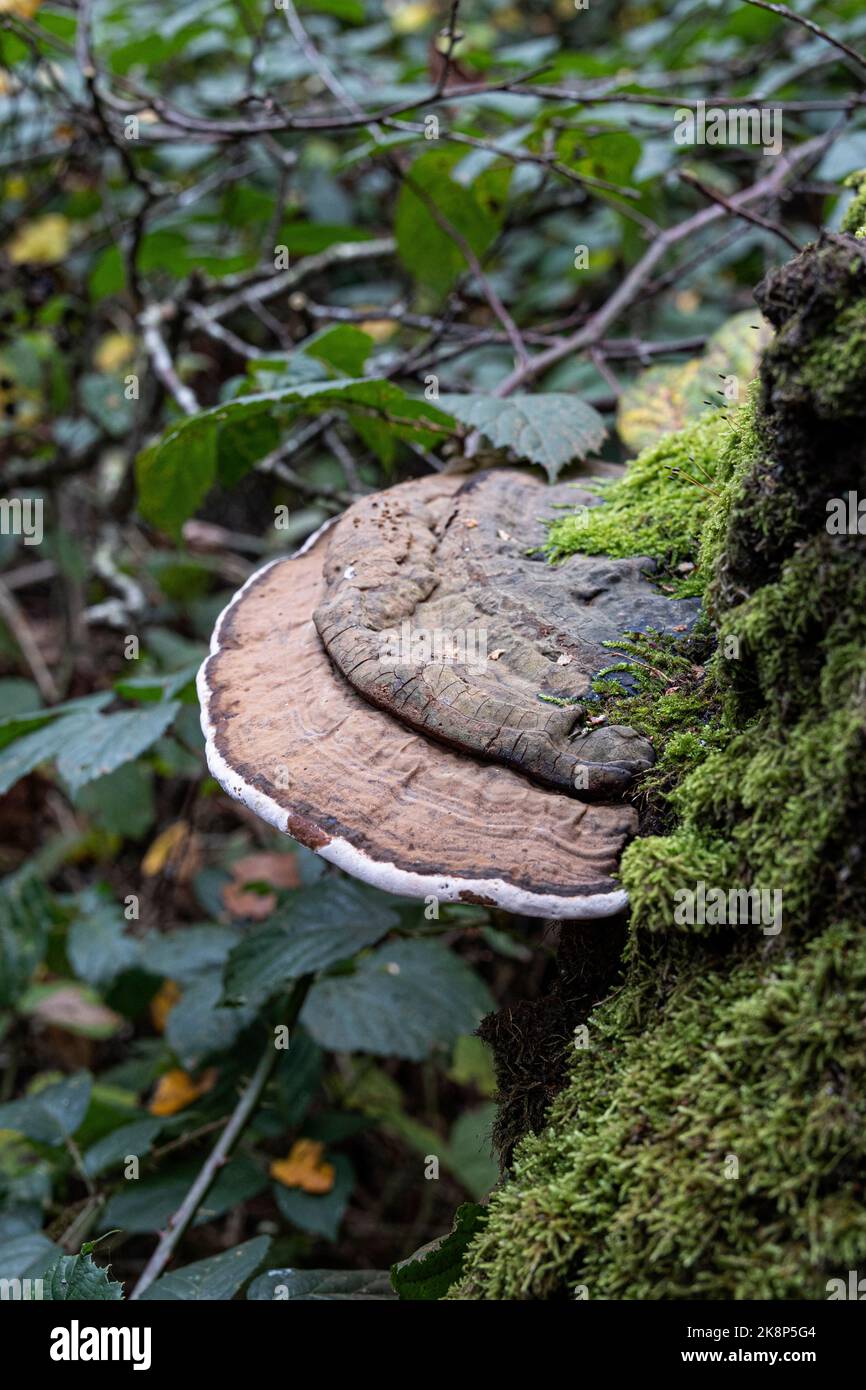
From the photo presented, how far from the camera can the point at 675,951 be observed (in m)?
1.46

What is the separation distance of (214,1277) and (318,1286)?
23cm

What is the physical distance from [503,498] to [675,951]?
1105 millimetres

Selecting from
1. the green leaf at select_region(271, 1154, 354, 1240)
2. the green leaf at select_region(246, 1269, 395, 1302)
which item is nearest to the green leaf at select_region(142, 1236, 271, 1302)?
the green leaf at select_region(246, 1269, 395, 1302)

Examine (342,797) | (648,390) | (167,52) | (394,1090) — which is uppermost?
(167,52)

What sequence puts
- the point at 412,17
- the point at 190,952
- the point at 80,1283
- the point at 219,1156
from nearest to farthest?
the point at 80,1283, the point at 219,1156, the point at 190,952, the point at 412,17

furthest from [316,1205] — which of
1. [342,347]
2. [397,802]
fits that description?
[342,347]

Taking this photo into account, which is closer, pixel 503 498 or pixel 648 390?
pixel 503 498

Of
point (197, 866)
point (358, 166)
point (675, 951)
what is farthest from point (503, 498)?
point (358, 166)

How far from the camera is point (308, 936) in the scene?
2.59 metres

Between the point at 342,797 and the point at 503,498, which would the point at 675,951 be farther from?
the point at 503,498

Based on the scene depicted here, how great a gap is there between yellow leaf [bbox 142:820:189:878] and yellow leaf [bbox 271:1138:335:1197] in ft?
5.53

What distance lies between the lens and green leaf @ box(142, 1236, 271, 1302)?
80.8 inches

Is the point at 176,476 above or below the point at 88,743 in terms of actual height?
above

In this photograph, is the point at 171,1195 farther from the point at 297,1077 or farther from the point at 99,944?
the point at 99,944
